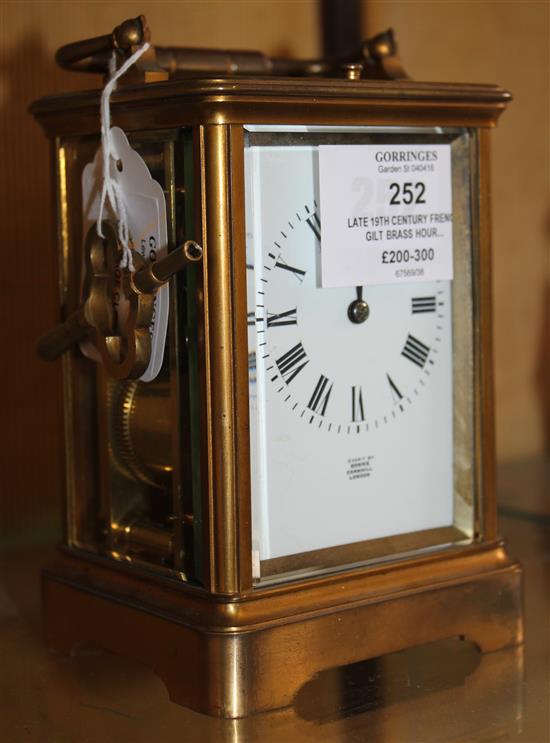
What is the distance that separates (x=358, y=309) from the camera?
35.4 inches

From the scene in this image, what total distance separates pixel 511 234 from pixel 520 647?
27.2 inches

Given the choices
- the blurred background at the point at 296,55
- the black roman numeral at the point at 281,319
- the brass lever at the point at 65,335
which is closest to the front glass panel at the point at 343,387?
the black roman numeral at the point at 281,319

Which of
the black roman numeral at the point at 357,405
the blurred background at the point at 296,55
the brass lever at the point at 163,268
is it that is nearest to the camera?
the brass lever at the point at 163,268

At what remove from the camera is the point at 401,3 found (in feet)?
4.64

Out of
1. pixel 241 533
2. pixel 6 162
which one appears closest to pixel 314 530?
pixel 241 533

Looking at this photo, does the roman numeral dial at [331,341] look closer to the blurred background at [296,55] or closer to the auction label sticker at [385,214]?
the auction label sticker at [385,214]

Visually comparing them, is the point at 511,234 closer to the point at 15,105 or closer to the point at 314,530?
the point at 15,105

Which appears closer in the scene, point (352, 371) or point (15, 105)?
point (352, 371)

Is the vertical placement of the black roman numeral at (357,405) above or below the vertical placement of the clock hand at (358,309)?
below

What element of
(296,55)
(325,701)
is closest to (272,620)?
(325,701)

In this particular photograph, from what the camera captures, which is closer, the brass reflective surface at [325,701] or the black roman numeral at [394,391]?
the brass reflective surface at [325,701]

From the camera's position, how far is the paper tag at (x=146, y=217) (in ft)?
2.81

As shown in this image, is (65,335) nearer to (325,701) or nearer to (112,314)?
(112,314)

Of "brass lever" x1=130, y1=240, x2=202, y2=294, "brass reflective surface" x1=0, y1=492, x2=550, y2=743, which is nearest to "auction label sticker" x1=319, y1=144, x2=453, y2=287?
"brass lever" x1=130, y1=240, x2=202, y2=294
